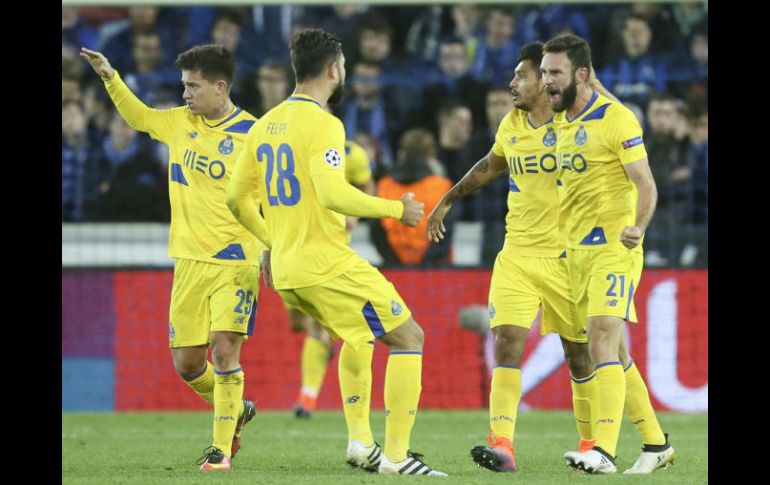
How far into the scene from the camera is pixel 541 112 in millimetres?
7664

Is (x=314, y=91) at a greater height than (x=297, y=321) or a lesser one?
greater

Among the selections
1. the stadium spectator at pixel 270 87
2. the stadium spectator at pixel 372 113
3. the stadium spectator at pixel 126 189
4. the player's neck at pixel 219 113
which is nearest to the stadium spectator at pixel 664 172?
the stadium spectator at pixel 372 113

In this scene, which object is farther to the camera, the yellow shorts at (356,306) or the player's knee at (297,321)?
the player's knee at (297,321)

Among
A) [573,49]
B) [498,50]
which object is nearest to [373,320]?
[573,49]

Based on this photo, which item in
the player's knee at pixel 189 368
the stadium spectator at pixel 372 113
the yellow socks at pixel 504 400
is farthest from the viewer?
the stadium spectator at pixel 372 113

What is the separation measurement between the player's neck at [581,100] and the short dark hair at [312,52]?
1.39 metres

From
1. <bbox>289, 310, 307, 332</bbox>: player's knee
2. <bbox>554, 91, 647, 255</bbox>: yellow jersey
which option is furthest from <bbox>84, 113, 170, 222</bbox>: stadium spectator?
<bbox>554, 91, 647, 255</bbox>: yellow jersey

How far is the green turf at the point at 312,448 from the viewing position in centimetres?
688

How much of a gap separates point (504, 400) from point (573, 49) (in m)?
1.97

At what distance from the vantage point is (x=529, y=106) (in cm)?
765

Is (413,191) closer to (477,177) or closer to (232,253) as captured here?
(477,177)

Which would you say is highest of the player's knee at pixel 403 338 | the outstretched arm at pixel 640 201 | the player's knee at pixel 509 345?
the outstretched arm at pixel 640 201

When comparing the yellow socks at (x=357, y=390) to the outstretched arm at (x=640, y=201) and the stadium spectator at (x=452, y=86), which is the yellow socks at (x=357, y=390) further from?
the stadium spectator at (x=452, y=86)

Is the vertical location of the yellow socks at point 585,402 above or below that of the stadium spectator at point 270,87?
below
